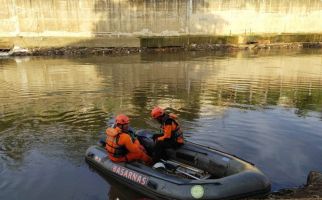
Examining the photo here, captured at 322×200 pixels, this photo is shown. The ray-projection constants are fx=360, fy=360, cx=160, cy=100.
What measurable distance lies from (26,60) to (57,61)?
9.42 feet

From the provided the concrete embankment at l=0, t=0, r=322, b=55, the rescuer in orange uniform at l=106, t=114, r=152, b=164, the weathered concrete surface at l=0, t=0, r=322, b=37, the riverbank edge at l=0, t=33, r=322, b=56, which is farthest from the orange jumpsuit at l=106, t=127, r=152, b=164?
the weathered concrete surface at l=0, t=0, r=322, b=37

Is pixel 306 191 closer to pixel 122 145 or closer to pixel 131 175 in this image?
pixel 131 175

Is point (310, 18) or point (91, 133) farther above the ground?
point (310, 18)

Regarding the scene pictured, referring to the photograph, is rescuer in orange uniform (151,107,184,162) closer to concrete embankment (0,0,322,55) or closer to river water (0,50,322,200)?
river water (0,50,322,200)

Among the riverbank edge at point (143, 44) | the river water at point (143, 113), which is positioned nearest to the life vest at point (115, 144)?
the river water at point (143, 113)

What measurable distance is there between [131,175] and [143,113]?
619 cm

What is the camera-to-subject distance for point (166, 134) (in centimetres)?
862

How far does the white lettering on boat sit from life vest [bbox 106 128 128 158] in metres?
0.30

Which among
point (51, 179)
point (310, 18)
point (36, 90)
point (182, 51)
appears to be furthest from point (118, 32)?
point (51, 179)

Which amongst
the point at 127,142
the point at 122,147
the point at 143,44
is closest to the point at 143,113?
the point at 122,147

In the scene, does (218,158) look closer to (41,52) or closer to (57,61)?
(57,61)

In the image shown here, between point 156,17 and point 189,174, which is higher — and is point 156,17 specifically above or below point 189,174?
above

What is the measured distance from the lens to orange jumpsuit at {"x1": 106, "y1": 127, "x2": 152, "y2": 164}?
8242 millimetres

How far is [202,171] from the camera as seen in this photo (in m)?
8.27
